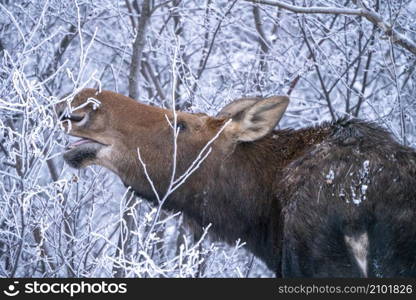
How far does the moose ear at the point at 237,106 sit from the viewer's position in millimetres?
6309

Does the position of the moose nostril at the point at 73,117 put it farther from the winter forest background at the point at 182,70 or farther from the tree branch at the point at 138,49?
the tree branch at the point at 138,49

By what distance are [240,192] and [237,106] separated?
63cm

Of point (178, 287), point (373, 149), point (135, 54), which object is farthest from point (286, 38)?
point (178, 287)

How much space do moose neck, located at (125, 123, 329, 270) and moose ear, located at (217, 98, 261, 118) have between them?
249 millimetres

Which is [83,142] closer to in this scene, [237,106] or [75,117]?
[75,117]

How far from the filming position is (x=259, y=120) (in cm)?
636

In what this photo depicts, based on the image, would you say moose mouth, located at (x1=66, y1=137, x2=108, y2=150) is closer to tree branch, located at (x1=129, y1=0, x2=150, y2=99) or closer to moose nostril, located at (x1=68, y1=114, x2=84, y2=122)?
moose nostril, located at (x1=68, y1=114, x2=84, y2=122)

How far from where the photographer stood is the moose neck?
247 inches

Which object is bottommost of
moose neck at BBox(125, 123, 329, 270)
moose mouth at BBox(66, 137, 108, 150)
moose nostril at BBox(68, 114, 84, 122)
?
moose neck at BBox(125, 123, 329, 270)

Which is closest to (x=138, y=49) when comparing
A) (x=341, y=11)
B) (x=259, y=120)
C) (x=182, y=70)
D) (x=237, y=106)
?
(x=182, y=70)

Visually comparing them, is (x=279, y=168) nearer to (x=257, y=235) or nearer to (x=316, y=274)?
(x=257, y=235)

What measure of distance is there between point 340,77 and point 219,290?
3210mm

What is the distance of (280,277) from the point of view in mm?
5941

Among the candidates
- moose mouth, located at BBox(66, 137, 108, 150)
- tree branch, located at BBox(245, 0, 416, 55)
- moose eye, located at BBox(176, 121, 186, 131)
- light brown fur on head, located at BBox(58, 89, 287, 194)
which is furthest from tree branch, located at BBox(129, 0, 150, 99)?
tree branch, located at BBox(245, 0, 416, 55)
